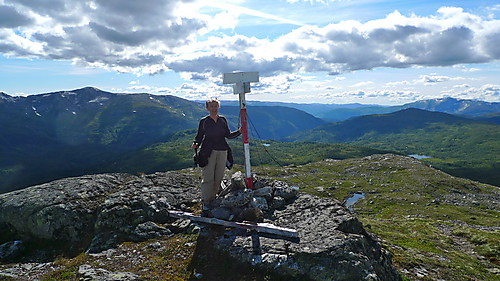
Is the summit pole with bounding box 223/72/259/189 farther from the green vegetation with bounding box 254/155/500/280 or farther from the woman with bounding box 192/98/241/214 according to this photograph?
the green vegetation with bounding box 254/155/500/280

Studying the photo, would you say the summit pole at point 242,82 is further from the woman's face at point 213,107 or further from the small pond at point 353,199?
the small pond at point 353,199

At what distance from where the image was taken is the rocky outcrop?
11906 mm

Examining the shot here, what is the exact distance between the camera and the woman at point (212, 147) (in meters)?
16.2

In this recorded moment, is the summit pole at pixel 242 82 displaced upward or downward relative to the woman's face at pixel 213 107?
upward

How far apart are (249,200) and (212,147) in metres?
3.78

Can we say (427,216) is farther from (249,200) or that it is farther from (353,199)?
(249,200)

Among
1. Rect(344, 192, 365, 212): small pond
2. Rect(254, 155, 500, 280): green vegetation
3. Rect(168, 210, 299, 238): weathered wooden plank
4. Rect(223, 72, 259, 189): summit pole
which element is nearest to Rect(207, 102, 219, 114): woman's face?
Rect(223, 72, 259, 189): summit pole

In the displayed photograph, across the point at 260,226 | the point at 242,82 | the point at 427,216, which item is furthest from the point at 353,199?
the point at 242,82

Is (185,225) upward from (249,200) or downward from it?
downward

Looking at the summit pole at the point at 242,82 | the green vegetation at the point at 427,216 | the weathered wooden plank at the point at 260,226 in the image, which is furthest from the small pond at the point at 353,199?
the summit pole at the point at 242,82

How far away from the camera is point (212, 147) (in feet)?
53.6

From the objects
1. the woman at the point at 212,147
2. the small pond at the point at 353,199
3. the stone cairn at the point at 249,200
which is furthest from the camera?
the small pond at the point at 353,199

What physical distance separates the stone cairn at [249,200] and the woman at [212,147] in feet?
3.29

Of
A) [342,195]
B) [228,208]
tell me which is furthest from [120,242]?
[342,195]
